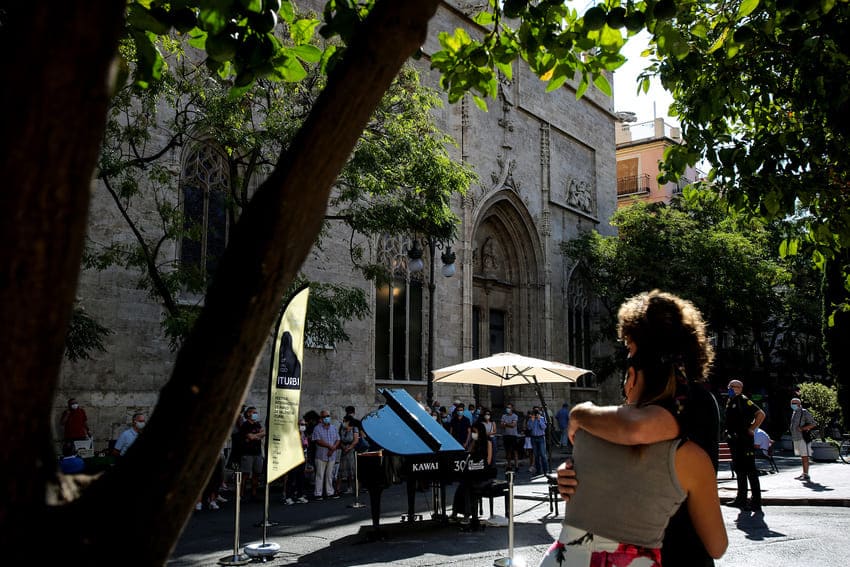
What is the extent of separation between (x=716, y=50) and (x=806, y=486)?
11.3 metres

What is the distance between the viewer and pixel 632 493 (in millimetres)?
2434

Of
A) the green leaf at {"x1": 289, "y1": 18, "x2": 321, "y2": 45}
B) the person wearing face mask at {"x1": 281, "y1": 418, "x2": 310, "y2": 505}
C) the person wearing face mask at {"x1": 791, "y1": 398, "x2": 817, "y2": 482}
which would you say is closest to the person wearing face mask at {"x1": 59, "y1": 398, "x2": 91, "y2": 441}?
the person wearing face mask at {"x1": 281, "y1": 418, "x2": 310, "y2": 505}

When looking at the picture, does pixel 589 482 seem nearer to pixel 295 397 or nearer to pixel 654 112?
pixel 295 397

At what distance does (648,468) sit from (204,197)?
58.1 feet

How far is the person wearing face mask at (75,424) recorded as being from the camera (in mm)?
14219

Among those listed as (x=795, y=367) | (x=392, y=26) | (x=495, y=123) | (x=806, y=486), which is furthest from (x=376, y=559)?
(x=795, y=367)

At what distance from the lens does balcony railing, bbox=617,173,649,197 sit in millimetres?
47156

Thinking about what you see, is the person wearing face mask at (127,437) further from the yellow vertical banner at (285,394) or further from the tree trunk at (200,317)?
the tree trunk at (200,317)

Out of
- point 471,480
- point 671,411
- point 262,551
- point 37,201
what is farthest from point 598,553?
point 471,480

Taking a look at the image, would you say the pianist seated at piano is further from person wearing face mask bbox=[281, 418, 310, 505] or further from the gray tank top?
the gray tank top

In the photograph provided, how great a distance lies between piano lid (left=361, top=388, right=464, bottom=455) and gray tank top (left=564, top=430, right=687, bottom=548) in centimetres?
757

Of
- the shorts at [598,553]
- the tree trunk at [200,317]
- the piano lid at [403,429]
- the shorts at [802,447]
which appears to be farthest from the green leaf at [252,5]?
the shorts at [802,447]

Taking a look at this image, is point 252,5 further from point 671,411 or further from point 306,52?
point 671,411

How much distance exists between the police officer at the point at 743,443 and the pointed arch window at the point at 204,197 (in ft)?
38.0
